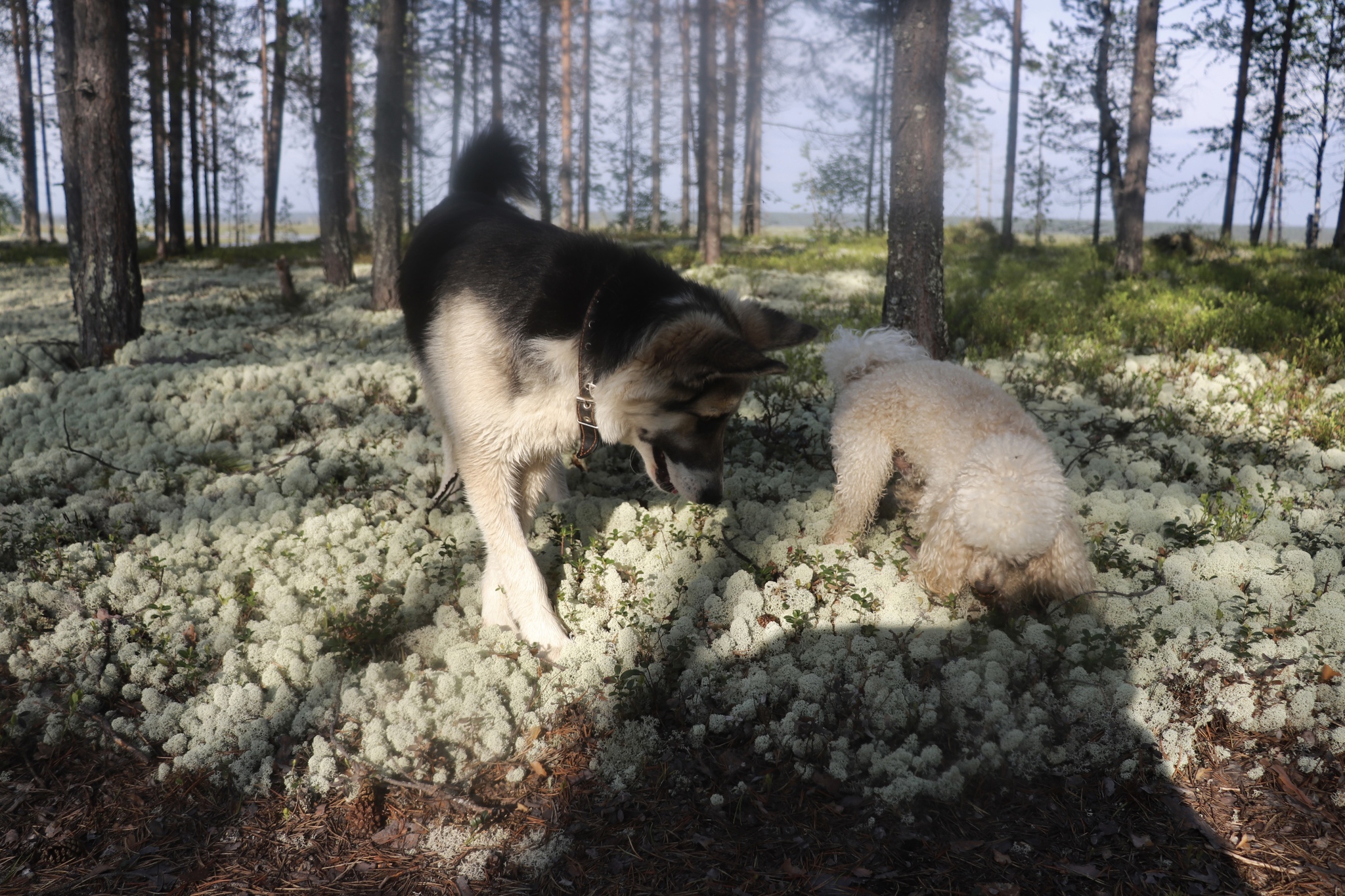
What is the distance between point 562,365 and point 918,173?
4397 millimetres

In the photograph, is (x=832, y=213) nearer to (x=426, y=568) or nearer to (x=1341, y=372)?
(x=1341, y=372)

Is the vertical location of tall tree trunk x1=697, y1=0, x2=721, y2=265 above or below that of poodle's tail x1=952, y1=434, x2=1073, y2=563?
above

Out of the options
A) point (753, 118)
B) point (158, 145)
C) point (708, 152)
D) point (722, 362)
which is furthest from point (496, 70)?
point (722, 362)

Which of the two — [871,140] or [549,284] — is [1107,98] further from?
[549,284]

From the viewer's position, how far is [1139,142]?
13.1 meters

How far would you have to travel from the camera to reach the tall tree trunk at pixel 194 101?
17.9 metres

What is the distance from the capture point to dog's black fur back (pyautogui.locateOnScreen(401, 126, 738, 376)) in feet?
10.4

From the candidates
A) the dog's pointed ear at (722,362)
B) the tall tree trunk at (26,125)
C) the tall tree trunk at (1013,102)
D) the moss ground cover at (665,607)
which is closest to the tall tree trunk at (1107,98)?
the tall tree trunk at (1013,102)

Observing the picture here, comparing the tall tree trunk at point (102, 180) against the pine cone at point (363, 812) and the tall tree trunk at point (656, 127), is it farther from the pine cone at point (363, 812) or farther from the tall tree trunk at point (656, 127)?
the tall tree trunk at point (656, 127)

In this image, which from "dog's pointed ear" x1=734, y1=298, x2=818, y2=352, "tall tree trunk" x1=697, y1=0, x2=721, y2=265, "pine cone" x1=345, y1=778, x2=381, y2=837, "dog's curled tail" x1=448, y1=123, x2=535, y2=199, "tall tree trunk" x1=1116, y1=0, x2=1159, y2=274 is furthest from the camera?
"tall tree trunk" x1=697, y1=0, x2=721, y2=265

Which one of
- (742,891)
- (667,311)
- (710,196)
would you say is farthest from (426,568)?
(710,196)

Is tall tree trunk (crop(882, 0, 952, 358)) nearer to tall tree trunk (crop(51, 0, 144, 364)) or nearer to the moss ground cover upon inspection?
the moss ground cover

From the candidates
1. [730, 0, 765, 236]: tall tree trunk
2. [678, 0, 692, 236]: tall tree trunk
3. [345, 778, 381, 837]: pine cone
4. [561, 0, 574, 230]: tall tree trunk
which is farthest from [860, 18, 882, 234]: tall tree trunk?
[345, 778, 381, 837]: pine cone

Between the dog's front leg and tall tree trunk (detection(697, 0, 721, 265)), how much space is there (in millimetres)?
13804
